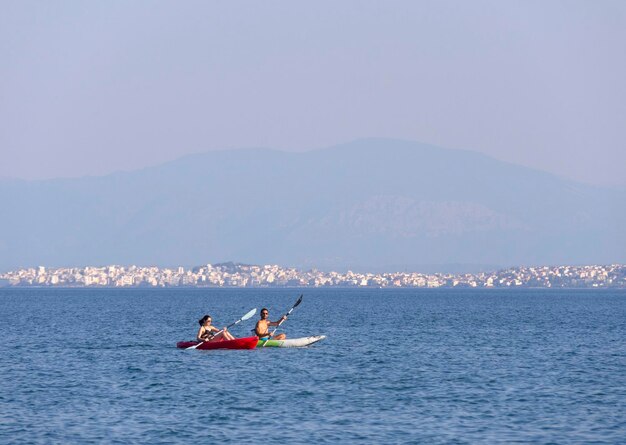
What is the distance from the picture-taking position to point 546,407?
139 ft

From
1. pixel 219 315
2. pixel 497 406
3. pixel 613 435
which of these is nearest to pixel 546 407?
pixel 497 406

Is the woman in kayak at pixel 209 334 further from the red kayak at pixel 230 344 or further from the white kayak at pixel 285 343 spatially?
the white kayak at pixel 285 343

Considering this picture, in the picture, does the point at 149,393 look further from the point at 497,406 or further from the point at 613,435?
the point at 613,435

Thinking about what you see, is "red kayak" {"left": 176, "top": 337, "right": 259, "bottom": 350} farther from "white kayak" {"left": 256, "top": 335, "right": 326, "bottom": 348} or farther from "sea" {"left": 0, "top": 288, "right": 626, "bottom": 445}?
"white kayak" {"left": 256, "top": 335, "right": 326, "bottom": 348}

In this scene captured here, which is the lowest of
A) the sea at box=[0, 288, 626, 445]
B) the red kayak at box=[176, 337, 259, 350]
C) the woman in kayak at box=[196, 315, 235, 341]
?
the sea at box=[0, 288, 626, 445]

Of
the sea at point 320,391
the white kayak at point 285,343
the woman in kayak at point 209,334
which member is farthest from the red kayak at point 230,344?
the white kayak at point 285,343

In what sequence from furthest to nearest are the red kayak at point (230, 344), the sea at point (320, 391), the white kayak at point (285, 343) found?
the white kayak at point (285, 343) < the red kayak at point (230, 344) < the sea at point (320, 391)

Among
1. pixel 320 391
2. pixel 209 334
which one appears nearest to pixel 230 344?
pixel 209 334

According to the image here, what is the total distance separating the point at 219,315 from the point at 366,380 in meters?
81.6

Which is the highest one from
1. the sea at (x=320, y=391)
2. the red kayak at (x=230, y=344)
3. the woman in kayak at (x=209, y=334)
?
the woman in kayak at (x=209, y=334)

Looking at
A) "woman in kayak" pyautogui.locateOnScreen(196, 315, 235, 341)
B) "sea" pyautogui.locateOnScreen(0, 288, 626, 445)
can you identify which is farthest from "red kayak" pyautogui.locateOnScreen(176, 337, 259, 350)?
"sea" pyautogui.locateOnScreen(0, 288, 626, 445)

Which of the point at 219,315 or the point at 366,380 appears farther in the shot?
the point at 219,315

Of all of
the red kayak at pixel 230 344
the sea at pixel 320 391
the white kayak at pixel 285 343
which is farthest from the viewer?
the white kayak at pixel 285 343

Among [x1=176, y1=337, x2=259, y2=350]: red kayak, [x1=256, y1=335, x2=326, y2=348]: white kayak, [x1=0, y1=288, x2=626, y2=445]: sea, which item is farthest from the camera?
[x1=256, y1=335, x2=326, y2=348]: white kayak
